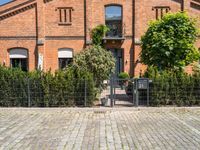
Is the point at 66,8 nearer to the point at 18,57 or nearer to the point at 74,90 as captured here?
the point at 18,57

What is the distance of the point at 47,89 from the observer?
13.2 m

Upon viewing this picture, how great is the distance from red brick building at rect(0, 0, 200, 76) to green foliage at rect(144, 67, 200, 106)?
11.7 meters

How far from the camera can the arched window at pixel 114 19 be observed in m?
25.5

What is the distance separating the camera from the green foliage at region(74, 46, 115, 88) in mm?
15406

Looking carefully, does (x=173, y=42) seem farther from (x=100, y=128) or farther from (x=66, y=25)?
(x=66, y=25)

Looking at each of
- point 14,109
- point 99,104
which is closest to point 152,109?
point 99,104

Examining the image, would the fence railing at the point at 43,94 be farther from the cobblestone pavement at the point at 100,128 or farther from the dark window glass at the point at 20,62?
the dark window glass at the point at 20,62

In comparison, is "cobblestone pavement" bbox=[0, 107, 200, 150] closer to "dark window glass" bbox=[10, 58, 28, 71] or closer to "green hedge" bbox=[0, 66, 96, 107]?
"green hedge" bbox=[0, 66, 96, 107]

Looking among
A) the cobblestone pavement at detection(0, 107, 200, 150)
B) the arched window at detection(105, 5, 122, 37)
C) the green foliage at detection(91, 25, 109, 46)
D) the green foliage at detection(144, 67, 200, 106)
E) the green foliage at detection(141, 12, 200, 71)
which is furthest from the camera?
the arched window at detection(105, 5, 122, 37)

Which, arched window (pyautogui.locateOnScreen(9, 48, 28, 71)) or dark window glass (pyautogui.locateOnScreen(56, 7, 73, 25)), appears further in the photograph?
arched window (pyautogui.locateOnScreen(9, 48, 28, 71))

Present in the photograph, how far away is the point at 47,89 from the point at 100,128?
451cm

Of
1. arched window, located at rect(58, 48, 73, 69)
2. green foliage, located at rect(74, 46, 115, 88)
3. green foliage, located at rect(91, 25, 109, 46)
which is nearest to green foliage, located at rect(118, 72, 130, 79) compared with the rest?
green foliage, located at rect(91, 25, 109, 46)

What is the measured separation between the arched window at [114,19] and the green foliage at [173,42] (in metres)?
10.2

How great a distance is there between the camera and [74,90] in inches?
522
